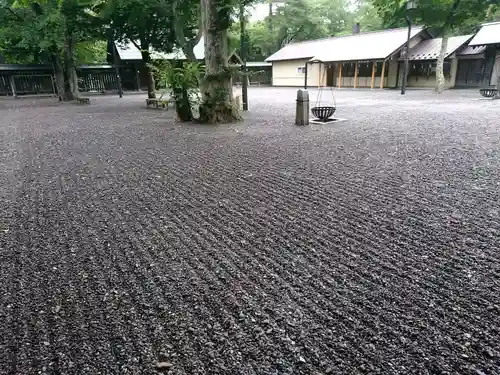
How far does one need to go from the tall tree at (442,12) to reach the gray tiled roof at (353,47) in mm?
3437

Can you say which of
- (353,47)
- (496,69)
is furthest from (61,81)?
(496,69)

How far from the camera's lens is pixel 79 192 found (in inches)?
160

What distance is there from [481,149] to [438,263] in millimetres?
4806

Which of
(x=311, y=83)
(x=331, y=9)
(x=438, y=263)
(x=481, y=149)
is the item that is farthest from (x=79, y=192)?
(x=331, y=9)

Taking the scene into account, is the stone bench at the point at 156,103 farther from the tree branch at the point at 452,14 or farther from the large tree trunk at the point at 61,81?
the tree branch at the point at 452,14

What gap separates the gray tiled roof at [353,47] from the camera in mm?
25297

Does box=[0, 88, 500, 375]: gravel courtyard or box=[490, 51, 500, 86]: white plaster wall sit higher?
box=[490, 51, 500, 86]: white plaster wall

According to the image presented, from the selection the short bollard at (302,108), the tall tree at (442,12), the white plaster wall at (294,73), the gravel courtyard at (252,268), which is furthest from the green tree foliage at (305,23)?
the gravel courtyard at (252,268)

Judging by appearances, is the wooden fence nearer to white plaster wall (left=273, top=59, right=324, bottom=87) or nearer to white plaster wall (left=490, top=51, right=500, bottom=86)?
white plaster wall (left=273, top=59, right=324, bottom=87)

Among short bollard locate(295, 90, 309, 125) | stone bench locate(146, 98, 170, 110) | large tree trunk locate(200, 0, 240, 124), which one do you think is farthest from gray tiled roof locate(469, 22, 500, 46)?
stone bench locate(146, 98, 170, 110)

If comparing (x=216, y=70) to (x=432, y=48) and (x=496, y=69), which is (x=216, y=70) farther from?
(x=496, y=69)

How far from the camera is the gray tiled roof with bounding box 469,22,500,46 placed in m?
21.8

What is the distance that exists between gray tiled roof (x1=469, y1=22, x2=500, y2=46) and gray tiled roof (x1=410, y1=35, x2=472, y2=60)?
0.93 metres

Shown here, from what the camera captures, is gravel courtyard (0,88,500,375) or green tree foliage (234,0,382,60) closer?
gravel courtyard (0,88,500,375)
